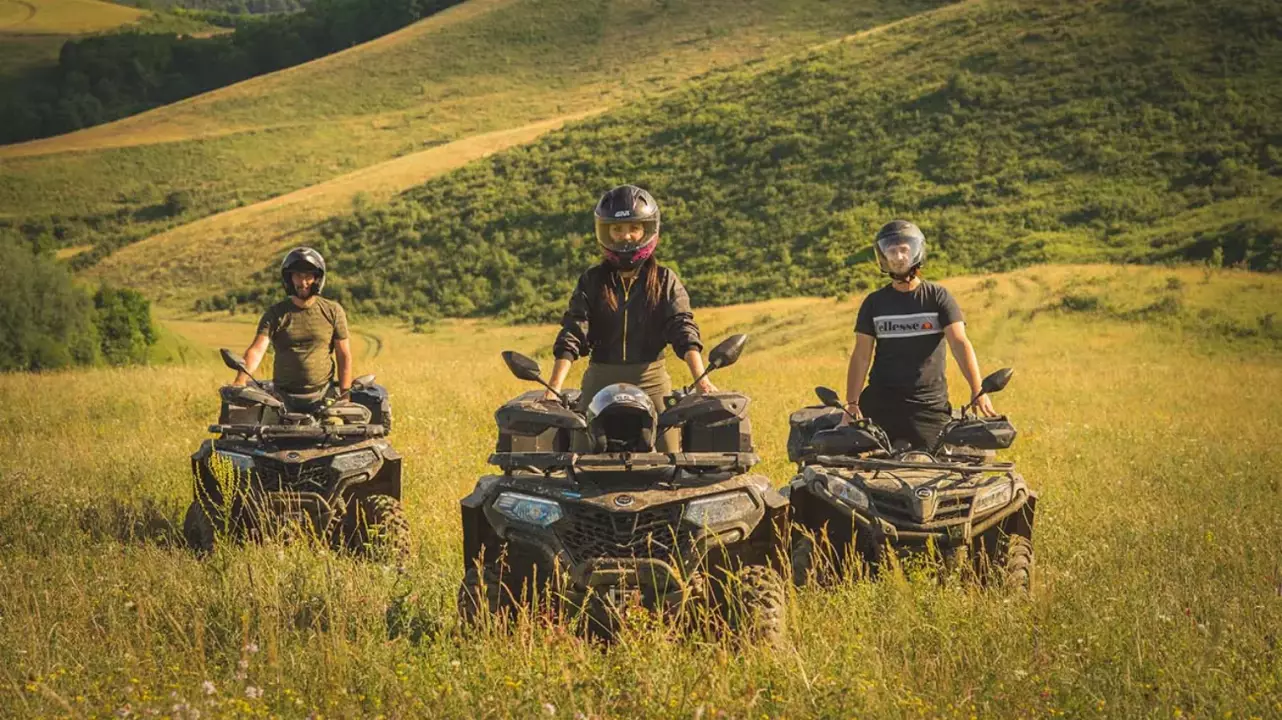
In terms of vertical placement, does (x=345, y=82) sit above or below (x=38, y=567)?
above

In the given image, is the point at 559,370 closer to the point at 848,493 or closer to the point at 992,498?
the point at 848,493

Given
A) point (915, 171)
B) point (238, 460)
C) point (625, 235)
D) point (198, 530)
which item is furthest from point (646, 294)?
point (915, 171)

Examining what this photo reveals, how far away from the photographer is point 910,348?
9.34m

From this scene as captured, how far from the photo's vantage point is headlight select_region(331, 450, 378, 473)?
9906 mm

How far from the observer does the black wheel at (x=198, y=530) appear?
10117mm

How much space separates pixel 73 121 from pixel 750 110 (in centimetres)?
7262

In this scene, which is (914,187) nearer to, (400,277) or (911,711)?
(400,277)

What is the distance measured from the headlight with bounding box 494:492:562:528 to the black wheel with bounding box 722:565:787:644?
0.96 meters

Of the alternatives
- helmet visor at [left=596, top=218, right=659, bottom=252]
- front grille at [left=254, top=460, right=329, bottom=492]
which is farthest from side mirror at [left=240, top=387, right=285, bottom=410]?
helmet visor at [left=596, top=218, right=659, bottom=252]

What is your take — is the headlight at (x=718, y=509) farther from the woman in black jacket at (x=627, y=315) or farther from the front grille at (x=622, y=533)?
the woman in black jacket at (x=627, y=315)

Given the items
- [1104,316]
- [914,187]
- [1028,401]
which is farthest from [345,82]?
[1028,401]

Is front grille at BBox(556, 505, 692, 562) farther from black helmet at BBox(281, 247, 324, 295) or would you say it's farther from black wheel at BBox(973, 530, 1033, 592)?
black helmet at BBox(281, 247, 324, 295)

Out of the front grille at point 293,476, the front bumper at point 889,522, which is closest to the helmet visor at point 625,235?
the front bumper at point 889,522

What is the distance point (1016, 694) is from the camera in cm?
630
